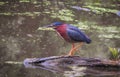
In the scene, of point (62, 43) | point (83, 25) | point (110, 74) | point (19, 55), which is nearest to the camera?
point (110, 74)

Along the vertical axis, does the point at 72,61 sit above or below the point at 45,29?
→ above

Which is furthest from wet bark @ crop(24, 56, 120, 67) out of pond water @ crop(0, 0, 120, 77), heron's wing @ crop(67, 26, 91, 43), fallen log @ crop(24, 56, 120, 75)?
heron's wing @ crop(67, 26, 91, 43)

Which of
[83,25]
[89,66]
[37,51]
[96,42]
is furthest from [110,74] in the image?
[83,25]

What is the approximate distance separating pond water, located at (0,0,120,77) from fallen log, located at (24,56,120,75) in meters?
0.20

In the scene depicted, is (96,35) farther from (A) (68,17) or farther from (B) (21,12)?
(B) (21,12)

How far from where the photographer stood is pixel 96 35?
1064 cm

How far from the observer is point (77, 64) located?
7562 millimetres

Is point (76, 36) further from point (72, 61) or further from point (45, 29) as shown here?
point (45, 29)

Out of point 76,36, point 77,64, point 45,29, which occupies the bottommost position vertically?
point 45,29

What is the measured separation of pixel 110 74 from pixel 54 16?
17.8 ft

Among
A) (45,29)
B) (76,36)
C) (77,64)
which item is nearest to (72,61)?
(77,64)

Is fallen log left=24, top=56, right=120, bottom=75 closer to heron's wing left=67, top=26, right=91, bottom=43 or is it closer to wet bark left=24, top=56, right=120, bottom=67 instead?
wet bark left=24, top=56, right=120, bottom=67

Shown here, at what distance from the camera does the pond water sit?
812 centimetres

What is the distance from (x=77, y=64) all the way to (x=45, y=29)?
10.8 ft
